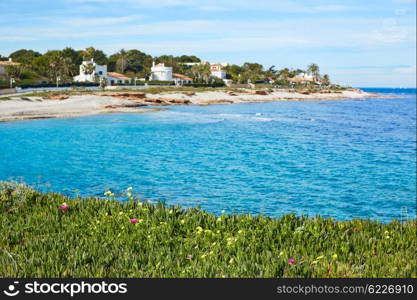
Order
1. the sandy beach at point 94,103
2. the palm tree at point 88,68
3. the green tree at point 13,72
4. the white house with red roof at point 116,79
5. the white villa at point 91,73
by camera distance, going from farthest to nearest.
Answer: the white house with red roof at point 116,79
the white villa at point 91,73
the palm tree at point 88,68
the green tree at point 13,72
the sandy beach at point 94,103

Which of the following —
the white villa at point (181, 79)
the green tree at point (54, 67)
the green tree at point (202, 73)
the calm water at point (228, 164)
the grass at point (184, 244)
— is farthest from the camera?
the green tree at point (202, 73)

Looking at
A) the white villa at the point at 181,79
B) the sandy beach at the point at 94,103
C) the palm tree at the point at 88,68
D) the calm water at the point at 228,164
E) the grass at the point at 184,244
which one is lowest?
the calm water at the point at 228,164

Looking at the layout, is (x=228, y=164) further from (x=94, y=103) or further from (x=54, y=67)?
(x=54, y=67)

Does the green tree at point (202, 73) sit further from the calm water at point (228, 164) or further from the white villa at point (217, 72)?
the calm water at point (228, 164)

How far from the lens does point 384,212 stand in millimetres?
20094

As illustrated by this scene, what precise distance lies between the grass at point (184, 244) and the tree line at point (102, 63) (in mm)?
93002

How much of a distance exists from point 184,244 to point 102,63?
14418cm

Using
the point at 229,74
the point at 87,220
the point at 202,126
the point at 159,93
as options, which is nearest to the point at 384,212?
the point at 87,220

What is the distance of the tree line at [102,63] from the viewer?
4247 inches

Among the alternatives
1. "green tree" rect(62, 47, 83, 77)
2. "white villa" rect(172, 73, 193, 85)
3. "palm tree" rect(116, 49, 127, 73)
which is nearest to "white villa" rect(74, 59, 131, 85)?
"green tree" rect(62, 47, 83, 77)

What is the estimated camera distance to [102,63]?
145 m

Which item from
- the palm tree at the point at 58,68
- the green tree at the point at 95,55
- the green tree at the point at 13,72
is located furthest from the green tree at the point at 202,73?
the green tree at the point at 13,72

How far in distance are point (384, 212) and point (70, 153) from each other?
2400cm

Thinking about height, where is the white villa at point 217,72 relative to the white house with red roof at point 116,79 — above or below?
above
